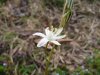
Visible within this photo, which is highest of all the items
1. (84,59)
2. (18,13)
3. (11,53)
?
(18,13)

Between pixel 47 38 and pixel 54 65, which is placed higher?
pixel 47 38

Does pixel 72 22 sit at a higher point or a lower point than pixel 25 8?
lower

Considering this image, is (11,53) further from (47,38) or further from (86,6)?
(86,6)

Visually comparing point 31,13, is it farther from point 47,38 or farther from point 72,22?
point 47,38

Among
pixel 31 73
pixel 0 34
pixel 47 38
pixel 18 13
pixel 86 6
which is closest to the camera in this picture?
pixel 47 38

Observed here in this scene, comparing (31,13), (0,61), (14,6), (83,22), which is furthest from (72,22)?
(0,61)

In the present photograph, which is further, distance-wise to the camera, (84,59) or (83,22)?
(83,22)

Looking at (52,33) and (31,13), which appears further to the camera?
(31,13)

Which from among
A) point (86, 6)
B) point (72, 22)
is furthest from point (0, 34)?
point (86, 6)

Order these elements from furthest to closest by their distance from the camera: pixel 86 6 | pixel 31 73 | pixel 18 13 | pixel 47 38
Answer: pixel 86 6
pixel 18 13
pixel 31 73
pixel 47 38
